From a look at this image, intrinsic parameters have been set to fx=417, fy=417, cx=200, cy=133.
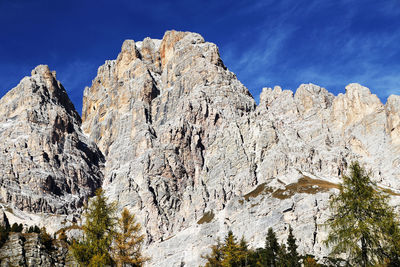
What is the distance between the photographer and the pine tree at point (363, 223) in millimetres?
25609

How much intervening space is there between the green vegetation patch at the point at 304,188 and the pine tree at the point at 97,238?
151292 mm

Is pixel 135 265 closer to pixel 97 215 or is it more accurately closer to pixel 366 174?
pixel 97 215

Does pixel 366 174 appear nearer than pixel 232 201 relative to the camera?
Yes

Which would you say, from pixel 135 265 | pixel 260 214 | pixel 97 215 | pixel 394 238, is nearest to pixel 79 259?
pixel 97 215

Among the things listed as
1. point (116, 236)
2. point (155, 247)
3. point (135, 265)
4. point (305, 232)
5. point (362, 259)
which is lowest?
point (362, 259)

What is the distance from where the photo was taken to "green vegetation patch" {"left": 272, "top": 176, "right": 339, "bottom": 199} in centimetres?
18034

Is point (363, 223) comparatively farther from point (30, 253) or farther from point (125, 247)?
point (30, 253)

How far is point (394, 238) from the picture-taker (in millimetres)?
25453

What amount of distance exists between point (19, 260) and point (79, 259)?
5504mm

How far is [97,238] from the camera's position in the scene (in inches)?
1373

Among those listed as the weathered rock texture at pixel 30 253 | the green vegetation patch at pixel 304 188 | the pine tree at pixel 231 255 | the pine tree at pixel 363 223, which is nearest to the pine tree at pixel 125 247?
the weathered rock texture at pixel 30 253

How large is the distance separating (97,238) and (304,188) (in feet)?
527

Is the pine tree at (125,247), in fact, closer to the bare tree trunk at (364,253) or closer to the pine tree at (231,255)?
the bare tree trunk at (364,253)

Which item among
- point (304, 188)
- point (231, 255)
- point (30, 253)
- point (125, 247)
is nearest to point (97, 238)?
point (125, 247)
